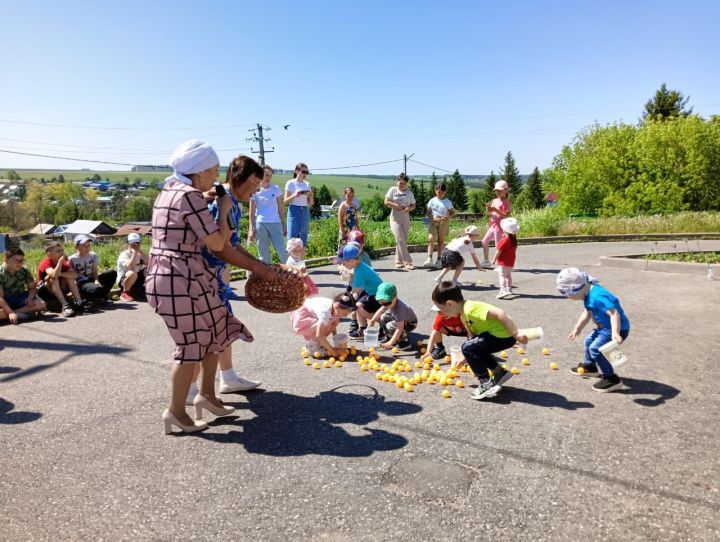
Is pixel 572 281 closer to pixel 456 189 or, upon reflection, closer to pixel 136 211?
pixel 456 189

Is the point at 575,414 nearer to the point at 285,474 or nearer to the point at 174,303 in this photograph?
the point at 285,474

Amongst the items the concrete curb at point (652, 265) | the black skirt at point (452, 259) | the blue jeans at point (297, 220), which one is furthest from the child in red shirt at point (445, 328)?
the concrete curb at point (652, 265)

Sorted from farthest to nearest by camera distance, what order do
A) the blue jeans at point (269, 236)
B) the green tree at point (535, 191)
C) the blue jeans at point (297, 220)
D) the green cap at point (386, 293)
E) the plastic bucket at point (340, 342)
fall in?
1. the green tree at point (535, 191)
2. the blue jeans at point (297, 220)
3. the blue jeans at point (269, 236)
4. the plastic bucket at point (340, 342)
5. the green cap at point (386, 293)

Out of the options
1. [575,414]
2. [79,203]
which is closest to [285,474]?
[575,414]

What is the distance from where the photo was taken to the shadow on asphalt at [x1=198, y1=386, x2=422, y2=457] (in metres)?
3.75

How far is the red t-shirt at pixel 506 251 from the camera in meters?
8.55

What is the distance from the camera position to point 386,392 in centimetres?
485

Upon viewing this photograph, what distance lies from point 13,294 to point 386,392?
6694 millimetres

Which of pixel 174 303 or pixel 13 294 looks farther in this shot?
pixel 13 294

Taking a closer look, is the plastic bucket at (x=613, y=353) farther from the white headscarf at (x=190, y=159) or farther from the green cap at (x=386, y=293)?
the white headscarf at (x=190, y=159)

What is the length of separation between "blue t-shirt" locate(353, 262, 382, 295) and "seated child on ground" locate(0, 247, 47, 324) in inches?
215

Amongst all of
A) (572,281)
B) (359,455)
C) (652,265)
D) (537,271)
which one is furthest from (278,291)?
(652,265)

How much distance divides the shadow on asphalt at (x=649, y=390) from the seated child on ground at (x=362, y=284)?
116 inches

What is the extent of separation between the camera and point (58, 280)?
8508mm
